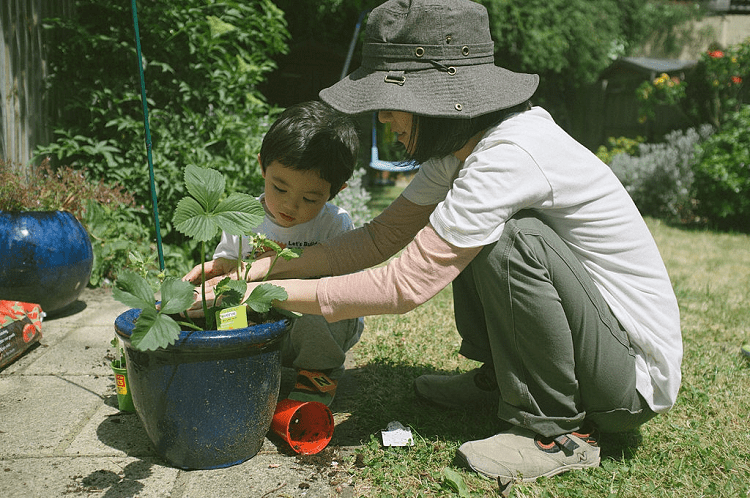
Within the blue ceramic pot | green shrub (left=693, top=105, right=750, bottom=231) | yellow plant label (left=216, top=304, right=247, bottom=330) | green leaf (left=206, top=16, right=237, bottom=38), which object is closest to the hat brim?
yellow plant label (left=216, top=304, right=247, bottom=330)

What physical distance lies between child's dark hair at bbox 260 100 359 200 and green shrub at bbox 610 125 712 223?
19.6ft

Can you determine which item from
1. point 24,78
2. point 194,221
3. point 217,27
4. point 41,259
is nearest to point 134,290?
point 194,221

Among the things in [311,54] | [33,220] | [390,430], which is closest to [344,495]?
[390,430]

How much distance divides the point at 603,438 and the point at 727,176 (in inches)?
213

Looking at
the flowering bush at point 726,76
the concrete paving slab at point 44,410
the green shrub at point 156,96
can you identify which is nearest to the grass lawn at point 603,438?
the concrete paving slab at point 44,410

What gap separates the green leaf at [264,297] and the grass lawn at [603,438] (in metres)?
0.55

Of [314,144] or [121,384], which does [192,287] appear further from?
[314,144]

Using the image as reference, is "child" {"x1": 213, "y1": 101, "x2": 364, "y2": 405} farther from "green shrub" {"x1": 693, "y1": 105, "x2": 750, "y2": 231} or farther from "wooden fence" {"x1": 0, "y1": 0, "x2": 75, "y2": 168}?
"green shrub" {"x1": 693, "y1": 105, "x2": 750, "y2": 231}

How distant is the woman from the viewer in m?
1.53

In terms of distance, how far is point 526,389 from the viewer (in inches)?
65.4

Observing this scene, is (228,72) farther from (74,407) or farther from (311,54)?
(311,54)

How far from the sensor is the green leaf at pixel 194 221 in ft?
4.56

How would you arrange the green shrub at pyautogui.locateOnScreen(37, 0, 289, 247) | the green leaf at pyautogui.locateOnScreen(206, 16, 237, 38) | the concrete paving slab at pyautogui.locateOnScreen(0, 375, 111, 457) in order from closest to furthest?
1. the concrete paving slab at pyautogui.locateOnScreen(0, 375, 111, 457)
2. the green shrub at pyautogui.locateOnScreen(37, 0, 289, 247)
3. the green leaf at pyautogui.locateOnScreen(206, 16, 237, 38)

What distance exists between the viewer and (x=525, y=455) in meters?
1.66
